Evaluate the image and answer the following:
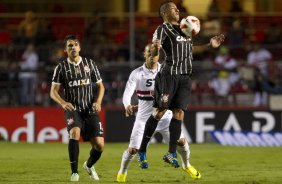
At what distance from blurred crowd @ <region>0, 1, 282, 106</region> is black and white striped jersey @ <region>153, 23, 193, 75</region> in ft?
27.1

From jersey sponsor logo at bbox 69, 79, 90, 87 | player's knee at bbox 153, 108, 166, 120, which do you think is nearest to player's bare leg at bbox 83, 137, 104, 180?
jersey sponsor logo at bbox 69, 79, 90, 87

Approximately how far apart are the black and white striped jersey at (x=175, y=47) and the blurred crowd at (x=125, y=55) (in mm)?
8258

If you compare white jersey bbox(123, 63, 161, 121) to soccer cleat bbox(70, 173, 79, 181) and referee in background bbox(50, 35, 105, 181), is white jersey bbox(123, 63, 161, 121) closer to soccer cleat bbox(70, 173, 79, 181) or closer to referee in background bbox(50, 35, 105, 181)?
referee in background bbox(50, 35, 105, 181)

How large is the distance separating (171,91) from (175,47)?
1.93 ft

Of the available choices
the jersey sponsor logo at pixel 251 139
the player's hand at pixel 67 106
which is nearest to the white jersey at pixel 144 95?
the player's hand at pixel 67 106

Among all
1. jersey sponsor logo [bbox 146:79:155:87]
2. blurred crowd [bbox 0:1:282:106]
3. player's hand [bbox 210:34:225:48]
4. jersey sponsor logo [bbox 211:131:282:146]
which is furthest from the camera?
blurred crowd [bbox 0:1:282:106]

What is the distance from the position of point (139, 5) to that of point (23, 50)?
3562 mm

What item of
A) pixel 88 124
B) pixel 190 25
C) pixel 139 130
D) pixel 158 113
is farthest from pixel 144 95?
pixel 190 25

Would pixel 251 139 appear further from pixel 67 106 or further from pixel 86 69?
pixel 67 106

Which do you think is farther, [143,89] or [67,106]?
[143,89]

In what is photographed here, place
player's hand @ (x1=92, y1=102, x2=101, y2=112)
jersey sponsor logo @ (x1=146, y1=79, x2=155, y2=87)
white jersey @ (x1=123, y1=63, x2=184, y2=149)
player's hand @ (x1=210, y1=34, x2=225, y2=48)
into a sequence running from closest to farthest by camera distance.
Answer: player's hand @ (x1=210, y1=34, x2=225, y2=48) → player's hand @ (x1=92, y1=102, x2=101, y2=112) → white jersey @ (x1=123, y1=63, x2=184, y2=149) → jersey sponsor logo @ (x1=146, y1=79, x2=155, y2=87)

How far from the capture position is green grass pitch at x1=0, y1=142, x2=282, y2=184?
12305mm

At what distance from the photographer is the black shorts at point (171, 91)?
1146 cm

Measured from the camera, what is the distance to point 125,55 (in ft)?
71.3
